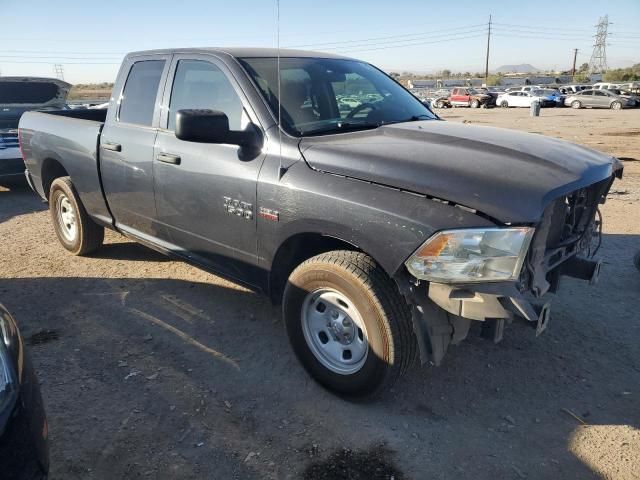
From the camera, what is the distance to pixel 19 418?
1749 millimetres

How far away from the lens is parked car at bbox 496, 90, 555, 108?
118 ft

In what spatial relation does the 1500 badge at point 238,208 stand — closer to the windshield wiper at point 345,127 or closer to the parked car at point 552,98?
the windshield wiper at point 345,127

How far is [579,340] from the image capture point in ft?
12.0

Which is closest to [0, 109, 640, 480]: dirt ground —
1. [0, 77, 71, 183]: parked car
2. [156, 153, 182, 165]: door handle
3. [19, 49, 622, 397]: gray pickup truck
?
[19, 49, 622, 397]: gray pickup truck

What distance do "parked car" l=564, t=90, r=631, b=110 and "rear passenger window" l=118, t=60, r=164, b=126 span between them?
1393 inches

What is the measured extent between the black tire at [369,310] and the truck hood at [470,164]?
47 centimetres

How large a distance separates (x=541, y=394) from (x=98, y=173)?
12.8 feet

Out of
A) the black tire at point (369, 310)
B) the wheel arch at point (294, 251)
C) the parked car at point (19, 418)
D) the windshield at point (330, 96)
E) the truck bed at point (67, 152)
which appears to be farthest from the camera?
the truck bed at point (67, 152)

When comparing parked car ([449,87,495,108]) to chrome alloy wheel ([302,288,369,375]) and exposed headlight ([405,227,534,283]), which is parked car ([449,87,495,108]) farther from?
exposed headlight ([405,227,534,283])

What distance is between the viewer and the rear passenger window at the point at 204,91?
3.30m

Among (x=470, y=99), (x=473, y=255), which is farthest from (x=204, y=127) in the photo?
(x=470, y=99)

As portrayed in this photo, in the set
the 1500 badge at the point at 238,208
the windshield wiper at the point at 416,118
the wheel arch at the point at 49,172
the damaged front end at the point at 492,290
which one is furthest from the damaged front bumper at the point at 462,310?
the wheel arch at the point at 49,172

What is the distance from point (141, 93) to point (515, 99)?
38.4 metres

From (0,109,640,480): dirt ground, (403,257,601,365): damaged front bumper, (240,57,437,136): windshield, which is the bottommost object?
(0,109,640,480): dirt ground
